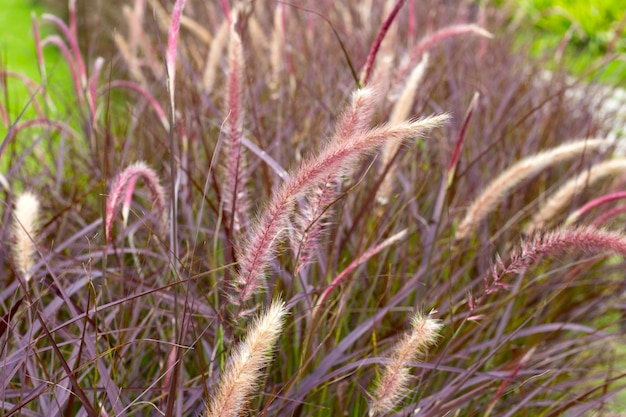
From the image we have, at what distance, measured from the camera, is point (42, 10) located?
7.38 m

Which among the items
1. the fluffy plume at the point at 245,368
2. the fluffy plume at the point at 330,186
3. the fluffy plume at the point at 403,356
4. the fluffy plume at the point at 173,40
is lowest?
the fluffy plume at the point at 403,356

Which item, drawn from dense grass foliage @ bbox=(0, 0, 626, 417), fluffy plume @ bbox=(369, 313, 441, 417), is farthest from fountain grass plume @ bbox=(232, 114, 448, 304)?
fluffy plume @ bbox=(369, 313, 441, 417)

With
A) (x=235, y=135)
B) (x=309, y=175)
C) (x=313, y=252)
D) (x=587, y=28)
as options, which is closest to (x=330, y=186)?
(x=309, y=175)

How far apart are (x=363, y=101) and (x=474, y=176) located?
1515 millimetres

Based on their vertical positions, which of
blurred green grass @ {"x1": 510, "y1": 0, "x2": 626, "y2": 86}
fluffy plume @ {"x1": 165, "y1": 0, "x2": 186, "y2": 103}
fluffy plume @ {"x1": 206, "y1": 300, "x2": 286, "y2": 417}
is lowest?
blurred green grass @ {"x1": 510, "y1": 0, "x2": 626, "y2": 86}

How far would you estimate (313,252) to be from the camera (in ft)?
5.23

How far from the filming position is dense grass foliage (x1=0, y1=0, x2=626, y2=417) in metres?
1.23

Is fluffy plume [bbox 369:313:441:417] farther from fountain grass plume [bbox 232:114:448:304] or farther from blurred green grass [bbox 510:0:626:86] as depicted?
blurred green grass [bbox 510:0:626:86]

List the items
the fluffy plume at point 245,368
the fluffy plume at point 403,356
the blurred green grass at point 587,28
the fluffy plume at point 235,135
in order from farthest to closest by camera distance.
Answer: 1. the blurred green grass at point 587,28
2. the fluffy plume at point 235,135
3. the fluffy plume at point 403,356
4. the fluffy plume at point 245,368

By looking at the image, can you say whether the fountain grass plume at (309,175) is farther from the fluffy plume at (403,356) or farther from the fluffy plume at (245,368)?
the fluffy plume at (403,356)

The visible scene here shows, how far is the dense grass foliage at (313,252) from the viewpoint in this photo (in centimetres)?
123

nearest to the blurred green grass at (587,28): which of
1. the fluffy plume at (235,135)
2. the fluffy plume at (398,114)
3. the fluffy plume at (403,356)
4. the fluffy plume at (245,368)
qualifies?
the fluffy plume at (398,114)

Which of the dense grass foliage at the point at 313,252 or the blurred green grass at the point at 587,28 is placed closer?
the dense grass foliage at the point at 313,252

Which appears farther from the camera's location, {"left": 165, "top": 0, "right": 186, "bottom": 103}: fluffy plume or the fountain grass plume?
{"left": 165, "top": 0, "right": 186, "bottom": 103}: fluffy plume
